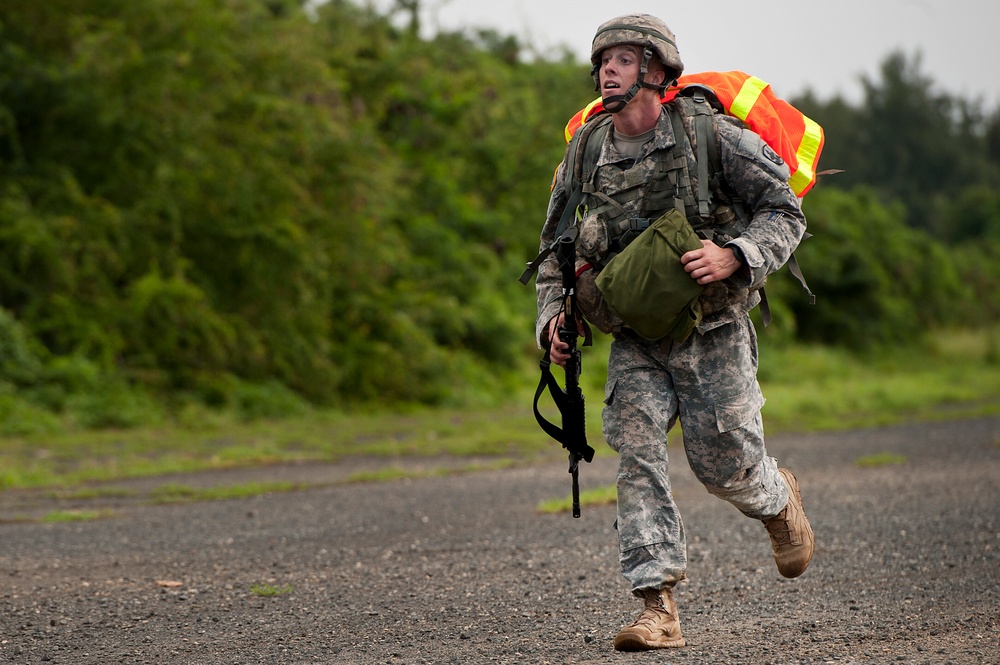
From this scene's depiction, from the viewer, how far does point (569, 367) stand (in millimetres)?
4727

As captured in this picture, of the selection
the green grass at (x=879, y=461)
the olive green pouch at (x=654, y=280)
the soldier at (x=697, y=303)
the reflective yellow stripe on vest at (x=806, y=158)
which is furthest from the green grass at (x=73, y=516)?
the green grass at (x=879, y=461)

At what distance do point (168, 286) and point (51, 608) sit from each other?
12.0m

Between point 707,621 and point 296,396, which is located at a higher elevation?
point 296,396

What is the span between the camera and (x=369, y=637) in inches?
183

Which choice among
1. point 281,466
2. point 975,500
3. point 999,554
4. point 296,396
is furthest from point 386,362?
point 999,554

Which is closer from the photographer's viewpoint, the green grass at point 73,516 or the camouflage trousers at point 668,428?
the camouflage trousers at point 668,428

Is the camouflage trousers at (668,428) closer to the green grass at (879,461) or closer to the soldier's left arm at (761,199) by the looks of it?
the soldier's left arm at (761,199)

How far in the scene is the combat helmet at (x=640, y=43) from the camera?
14.8 ft

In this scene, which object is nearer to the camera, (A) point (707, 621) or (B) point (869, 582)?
(A) point (707, 621)

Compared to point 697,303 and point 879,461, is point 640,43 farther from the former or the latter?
point 879,461

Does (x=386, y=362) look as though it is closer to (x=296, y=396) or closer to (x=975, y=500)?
(x=296, y=396)

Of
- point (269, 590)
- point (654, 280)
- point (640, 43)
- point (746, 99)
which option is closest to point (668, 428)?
point (654, 280)

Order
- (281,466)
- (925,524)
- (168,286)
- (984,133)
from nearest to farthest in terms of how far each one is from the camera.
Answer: (925,524)
(281,466)
(168,286)
(984,133)

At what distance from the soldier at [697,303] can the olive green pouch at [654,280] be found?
0.51 ft
